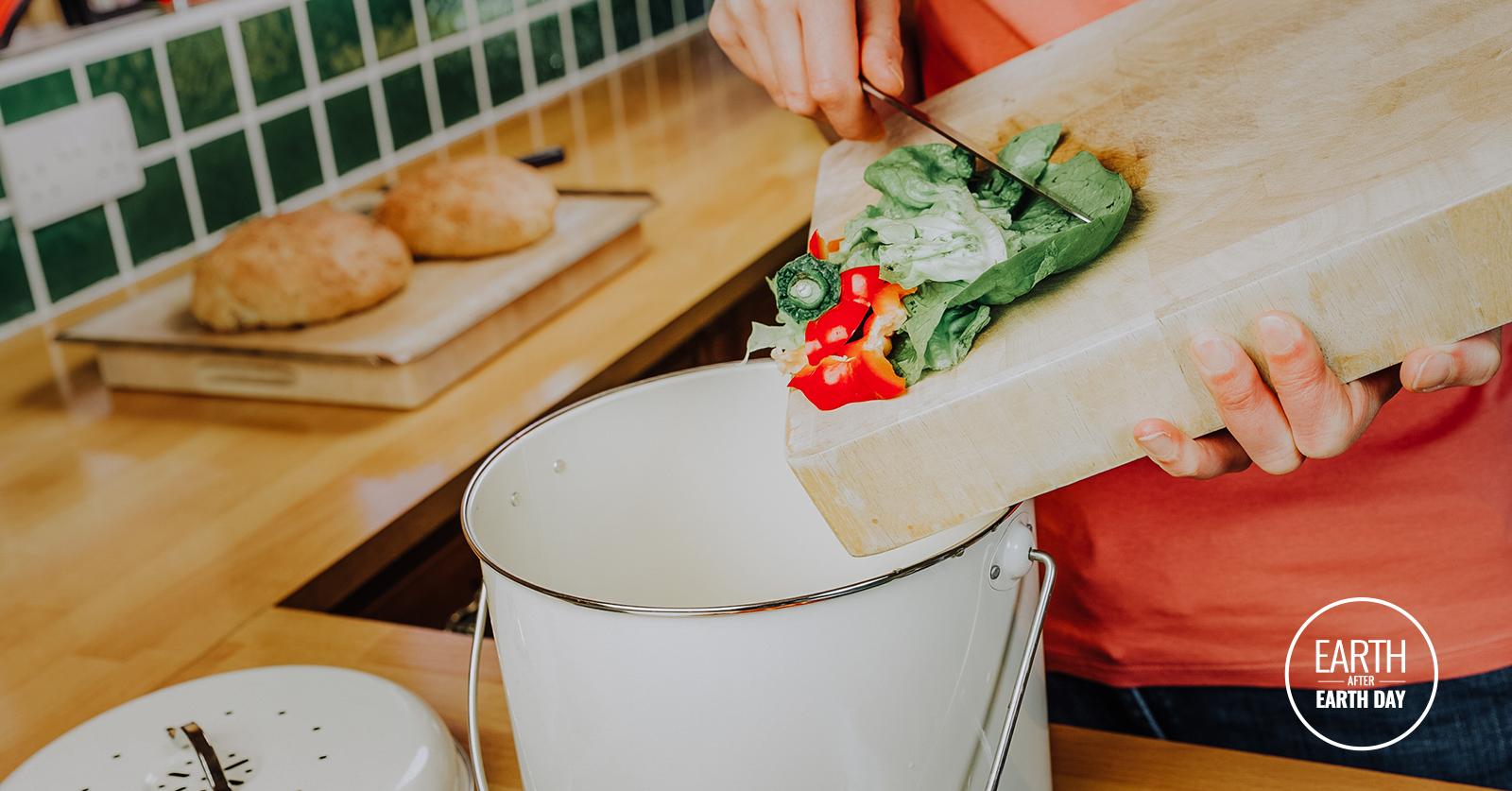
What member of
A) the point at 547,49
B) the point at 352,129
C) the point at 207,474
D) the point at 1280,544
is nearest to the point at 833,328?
the point at 1280,544

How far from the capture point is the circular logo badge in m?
0.83

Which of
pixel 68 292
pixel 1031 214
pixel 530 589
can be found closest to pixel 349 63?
pixel 68 292

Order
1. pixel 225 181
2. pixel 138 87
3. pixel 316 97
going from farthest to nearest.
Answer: pixel 316 97
pixel 225 181
pixel 138 87

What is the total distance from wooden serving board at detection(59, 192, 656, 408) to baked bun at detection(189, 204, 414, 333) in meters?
0.02

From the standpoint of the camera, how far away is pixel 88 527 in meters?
0.93

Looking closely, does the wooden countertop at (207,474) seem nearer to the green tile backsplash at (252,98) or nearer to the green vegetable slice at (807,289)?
the green tile backsplash at (252,98)

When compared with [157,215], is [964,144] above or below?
above

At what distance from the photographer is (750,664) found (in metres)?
0.43

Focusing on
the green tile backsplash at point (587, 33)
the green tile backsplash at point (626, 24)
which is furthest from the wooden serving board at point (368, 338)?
the green tile backsplash at point (626, 24)

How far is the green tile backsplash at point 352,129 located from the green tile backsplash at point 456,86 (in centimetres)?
14

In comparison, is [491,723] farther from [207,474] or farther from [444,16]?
[444,16]

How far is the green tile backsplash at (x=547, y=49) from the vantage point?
6.39ft

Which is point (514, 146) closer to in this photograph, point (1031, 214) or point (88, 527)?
point (88, 527)

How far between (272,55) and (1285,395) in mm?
1338
